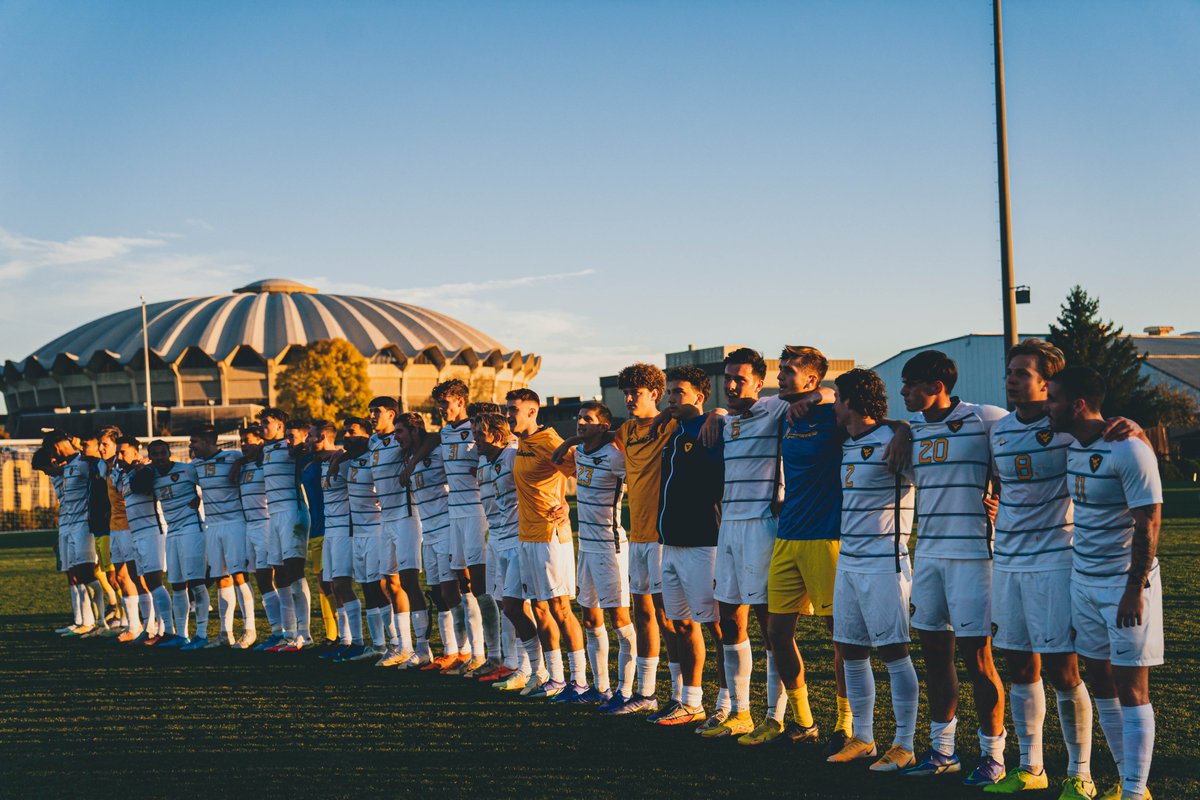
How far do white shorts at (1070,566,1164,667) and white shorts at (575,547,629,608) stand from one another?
3.39 meters

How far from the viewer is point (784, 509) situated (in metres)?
6.27

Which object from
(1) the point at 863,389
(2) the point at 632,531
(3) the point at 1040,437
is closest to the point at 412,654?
(2) the point at 632,531

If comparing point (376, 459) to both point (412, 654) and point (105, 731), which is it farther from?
point (105, 731)

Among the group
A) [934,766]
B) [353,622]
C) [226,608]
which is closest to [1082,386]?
[934,766]

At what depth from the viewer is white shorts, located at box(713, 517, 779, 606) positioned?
636 cm

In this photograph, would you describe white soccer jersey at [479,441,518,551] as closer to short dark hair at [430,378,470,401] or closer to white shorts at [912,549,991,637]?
short dark hair at [430,378,470,401]

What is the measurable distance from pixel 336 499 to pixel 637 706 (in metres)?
4.23

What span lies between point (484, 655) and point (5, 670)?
4775 mm

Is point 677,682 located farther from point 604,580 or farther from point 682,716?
point 604,580

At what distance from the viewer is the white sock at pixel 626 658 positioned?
7.65 m

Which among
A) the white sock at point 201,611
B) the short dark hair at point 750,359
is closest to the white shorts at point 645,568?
the short dark hair at point 750,359

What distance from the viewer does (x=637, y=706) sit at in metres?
7.44

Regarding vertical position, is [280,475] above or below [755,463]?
below

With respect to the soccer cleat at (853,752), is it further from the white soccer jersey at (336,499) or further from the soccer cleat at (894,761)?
the white soccer jersey at (336,499)
